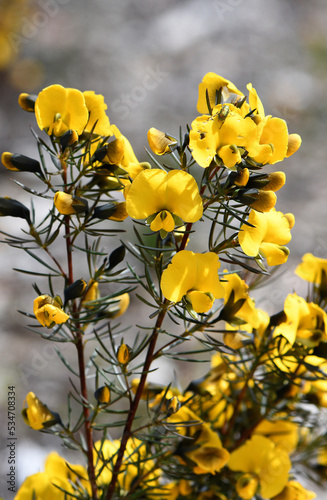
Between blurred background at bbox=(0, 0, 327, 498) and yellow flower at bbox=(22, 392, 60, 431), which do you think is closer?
yellow flower at bbox=(22, 392, 60, 431)

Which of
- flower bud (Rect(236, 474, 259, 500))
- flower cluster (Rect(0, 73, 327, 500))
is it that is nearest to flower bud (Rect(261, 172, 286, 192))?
flower cluster (Rect(0, 73, 327, 500))

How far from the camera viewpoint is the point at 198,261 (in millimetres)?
474

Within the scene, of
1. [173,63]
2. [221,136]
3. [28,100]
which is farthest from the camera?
[173,63]

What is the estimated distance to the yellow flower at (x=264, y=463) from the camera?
24.8 inches

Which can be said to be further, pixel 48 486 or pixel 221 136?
pixel 48 486

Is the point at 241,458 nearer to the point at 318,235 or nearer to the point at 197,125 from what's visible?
the point at 197,125

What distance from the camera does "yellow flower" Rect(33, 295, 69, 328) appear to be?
1.53ft

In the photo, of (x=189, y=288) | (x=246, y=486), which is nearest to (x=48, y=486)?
(x=246, y=486)

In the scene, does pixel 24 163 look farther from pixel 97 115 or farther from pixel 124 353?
pixel 124 353

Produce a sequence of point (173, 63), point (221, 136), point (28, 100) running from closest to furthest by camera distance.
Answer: point (221, 136)
point (28, 100)
point (173, 63)

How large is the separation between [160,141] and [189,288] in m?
0.14

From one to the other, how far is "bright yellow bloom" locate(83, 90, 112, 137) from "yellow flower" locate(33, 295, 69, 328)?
179 millimetres

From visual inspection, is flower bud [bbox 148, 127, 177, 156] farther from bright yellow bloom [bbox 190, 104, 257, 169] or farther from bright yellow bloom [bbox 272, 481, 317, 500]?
bright yellow bloom [bbox 272, 481, 317, 500]

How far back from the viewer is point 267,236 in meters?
0.51
